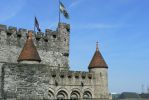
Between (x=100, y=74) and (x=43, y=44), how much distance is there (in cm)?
737

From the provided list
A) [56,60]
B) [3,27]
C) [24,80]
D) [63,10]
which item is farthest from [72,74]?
[24,80]

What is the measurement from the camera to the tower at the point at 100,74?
39062 millimetres

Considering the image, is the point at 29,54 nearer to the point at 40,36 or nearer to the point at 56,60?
the point at 40,36

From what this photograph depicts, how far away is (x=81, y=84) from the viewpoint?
3794 cm

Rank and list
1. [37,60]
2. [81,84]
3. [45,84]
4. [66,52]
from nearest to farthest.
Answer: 1. [45,84]
2. [37,60]
3. [81,84]
4. [66,52]

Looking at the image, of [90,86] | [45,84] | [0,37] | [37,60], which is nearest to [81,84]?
[90,86]

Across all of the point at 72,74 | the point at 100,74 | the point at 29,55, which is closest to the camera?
the point at 29,55

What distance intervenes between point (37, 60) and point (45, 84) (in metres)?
15.1

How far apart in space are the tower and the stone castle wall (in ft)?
10.8

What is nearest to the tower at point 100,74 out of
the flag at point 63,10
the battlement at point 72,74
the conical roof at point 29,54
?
the battlement at point 72,74

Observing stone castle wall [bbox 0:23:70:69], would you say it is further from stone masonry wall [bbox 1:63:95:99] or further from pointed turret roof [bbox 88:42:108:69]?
stone masonry wall [bbox 1:63:95:99]

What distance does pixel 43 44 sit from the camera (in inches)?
1511

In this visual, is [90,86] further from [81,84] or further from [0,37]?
[0,37]

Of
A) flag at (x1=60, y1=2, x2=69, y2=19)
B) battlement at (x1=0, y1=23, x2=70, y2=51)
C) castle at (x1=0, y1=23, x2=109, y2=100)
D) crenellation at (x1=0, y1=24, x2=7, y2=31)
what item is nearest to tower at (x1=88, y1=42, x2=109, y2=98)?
castle at (x1=0, y1=23, x2=109, y2=100)
